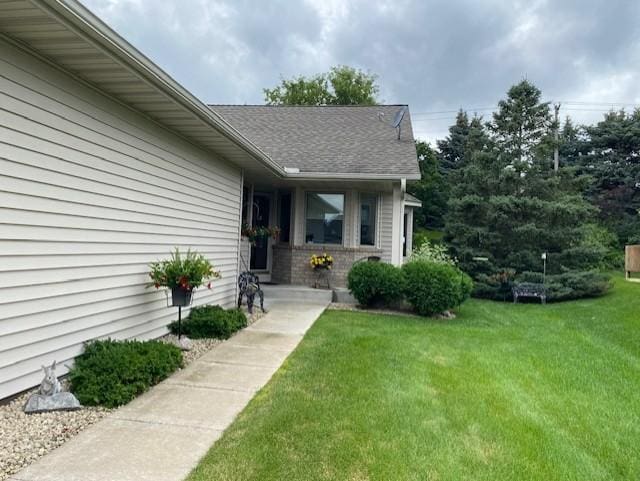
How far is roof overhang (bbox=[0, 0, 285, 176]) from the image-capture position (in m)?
2.69

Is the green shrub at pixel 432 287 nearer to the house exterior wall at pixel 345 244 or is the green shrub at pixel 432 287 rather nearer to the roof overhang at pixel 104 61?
the house exterior wall at pixel 345 244

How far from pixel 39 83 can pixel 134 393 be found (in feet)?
8.17


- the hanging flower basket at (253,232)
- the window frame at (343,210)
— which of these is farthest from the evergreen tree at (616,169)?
the hanging flower basket at (253,232)

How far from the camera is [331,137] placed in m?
11.2

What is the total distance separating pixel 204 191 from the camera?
6.49 meters

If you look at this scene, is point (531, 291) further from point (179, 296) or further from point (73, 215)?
point (73, 215)

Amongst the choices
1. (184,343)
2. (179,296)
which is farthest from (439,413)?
(184,343)

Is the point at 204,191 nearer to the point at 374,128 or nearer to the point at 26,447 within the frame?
the point at 26,447

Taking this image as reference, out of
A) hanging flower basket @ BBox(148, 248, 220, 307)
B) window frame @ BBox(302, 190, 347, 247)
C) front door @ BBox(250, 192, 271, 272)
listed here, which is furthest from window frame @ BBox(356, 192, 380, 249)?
hanging flower basket @ BBox(148, 248, 220, 307)

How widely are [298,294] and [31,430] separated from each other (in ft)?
21.1

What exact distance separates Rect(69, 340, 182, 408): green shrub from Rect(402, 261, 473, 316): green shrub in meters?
4.91

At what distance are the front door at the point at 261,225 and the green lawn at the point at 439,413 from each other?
14.8ft

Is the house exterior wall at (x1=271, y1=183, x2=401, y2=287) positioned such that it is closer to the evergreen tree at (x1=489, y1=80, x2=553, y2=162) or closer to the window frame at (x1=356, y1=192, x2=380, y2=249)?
the window frame at (x1=356, y1=192, x2=380, y2=249)

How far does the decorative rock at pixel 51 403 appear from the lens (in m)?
3.00
